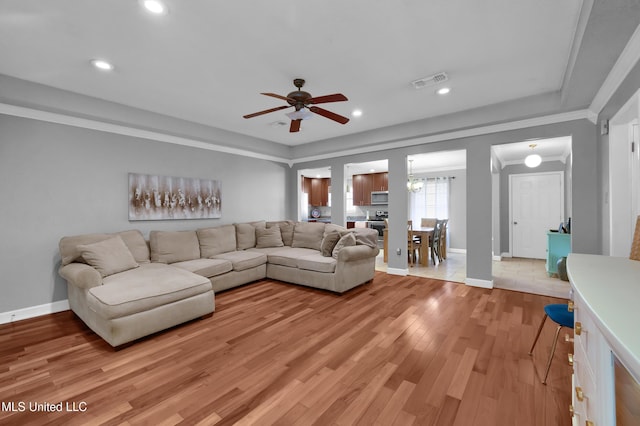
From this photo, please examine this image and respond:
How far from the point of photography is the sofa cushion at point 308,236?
499 cm

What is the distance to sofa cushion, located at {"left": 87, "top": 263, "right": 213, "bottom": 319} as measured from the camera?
242 cm

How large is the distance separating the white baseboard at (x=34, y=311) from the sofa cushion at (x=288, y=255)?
2.72 metres

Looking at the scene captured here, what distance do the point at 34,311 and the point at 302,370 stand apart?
11.3ft

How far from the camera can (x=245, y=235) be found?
5.07 m

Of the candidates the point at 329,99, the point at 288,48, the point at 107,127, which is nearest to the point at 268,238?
the point at 107,127

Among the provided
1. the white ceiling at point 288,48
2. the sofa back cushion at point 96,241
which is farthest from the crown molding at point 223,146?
the sofa back cushion at point 96,241

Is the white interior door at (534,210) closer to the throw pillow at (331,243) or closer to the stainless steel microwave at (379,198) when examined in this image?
the stainless steel microwave at (379,198)

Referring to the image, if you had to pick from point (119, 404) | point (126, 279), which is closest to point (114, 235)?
point (126, 279)

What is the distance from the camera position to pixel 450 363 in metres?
2.17

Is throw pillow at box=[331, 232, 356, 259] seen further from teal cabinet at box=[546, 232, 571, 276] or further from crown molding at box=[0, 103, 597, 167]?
teal cabinet at box=[546, 232, 571, 276]

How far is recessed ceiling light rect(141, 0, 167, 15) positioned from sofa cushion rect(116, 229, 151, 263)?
9.49ft

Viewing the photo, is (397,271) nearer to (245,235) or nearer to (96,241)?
(245,235)

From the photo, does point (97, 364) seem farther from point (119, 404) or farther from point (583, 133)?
point (583, 133)

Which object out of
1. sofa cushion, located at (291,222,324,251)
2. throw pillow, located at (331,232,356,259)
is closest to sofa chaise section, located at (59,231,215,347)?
throw pillow, located at (331,232,356,259)
